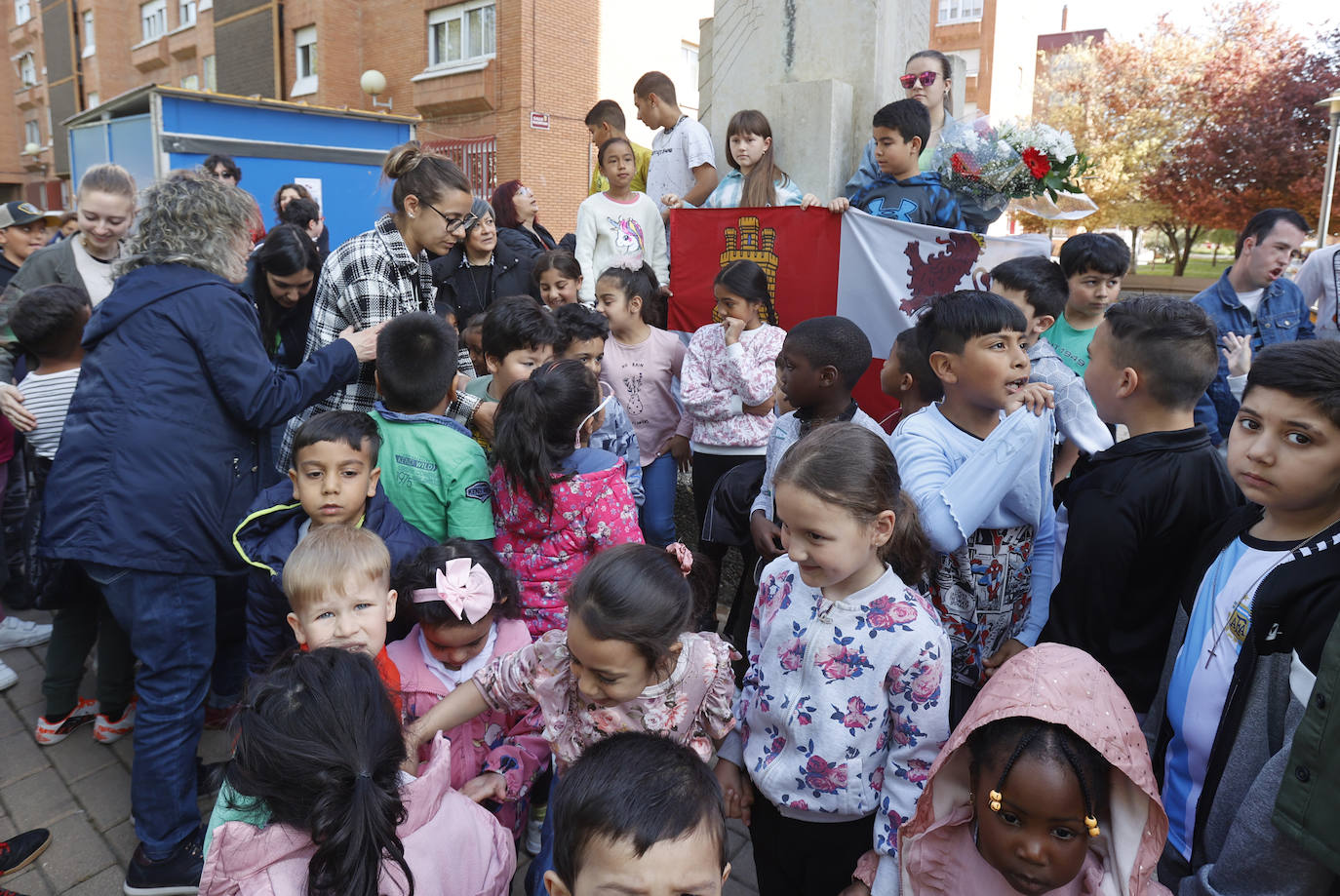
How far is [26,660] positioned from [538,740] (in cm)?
326

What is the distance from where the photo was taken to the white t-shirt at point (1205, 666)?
1.63 m

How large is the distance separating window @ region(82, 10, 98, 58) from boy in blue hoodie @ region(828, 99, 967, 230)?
32.0 meters

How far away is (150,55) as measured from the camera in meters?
25.2

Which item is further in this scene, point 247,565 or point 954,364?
point 247,565

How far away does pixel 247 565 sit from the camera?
8.20 feet

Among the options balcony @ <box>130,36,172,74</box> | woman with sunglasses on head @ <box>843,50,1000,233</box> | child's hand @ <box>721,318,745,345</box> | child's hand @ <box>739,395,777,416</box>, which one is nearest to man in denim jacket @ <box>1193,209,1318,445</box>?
woman with sunglasses on head @ <box>843,50,1000,233</box>

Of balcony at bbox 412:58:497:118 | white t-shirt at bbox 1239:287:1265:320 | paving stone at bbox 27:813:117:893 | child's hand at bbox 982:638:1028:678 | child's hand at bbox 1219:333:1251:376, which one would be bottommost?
paving stone at bbox 27:813:117:893

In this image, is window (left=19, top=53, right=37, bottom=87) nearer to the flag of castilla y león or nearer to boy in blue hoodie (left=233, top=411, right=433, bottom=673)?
the flag of castilla y león

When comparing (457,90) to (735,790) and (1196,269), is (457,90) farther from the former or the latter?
(1196,269)

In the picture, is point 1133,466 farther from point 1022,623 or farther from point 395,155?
point 395,155

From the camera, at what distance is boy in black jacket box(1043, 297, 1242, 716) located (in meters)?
1.96

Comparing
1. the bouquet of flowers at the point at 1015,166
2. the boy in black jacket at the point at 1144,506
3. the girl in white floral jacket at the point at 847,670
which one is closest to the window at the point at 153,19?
the bouquet of flowers at the point at 1015,166

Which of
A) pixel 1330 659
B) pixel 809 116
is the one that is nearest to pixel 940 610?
pixel 1330 659

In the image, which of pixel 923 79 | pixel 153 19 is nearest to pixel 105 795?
pixel 923 79
